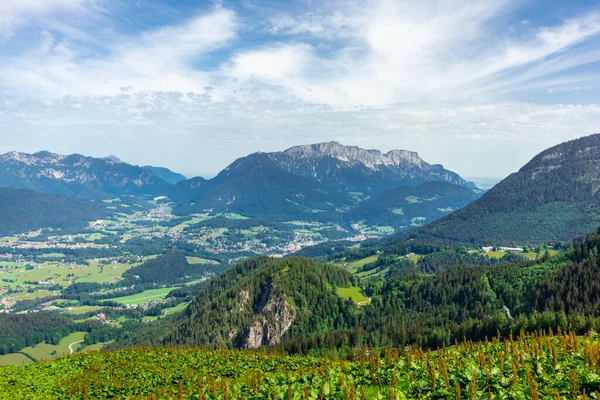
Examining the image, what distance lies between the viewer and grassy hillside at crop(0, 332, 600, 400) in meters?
22.4

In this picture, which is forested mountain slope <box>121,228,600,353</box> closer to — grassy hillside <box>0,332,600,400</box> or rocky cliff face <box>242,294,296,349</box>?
rocky cliff face <box>242,294,296,349</box>

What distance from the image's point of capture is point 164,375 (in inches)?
1866

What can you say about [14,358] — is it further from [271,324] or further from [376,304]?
[376,304]

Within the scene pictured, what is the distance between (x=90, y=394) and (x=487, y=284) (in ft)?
515

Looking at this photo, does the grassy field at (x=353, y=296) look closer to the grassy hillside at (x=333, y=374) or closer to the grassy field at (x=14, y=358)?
the grassy hillside at (x=333, y=374)

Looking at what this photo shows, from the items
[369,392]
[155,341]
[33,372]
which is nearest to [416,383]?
[369,392]

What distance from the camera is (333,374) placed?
102 ft

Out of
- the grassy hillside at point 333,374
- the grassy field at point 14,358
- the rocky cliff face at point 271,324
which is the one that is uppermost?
the grassy hillside at point 333,374

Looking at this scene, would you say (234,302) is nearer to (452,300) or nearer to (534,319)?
(452,300)

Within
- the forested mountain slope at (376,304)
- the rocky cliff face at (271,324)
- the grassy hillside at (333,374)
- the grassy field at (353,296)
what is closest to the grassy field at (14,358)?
the forested mountain slope at (376,304)

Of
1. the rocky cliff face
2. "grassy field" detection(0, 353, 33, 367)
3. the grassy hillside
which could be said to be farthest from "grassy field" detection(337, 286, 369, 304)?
"grassy field" detection(0, 353, 33, 367)

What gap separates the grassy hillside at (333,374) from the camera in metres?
22.4

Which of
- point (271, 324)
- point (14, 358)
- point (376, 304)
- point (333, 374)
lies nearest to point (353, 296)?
point (376, 304)

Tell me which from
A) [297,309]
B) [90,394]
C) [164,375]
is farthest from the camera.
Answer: [297,309]
